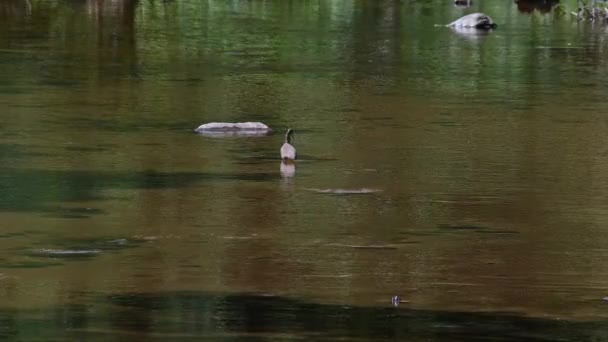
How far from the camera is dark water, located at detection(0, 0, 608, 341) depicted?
10797 mm

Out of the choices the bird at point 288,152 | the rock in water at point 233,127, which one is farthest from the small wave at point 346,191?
the rock in water at point 233,127

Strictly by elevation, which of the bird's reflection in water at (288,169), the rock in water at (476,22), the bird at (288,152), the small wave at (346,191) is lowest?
the small wave at (346,191)

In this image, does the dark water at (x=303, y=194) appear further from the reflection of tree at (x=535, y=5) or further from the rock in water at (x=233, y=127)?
the reflection of tree at (x=535, y=5)

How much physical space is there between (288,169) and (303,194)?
4.95 feet

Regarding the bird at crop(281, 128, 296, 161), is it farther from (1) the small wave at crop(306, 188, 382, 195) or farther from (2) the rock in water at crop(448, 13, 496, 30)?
(2) the rock in water at crop(448, 13, 496, 30)

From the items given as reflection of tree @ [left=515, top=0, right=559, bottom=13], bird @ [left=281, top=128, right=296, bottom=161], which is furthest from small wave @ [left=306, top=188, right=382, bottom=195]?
reflection of tree @ [left=515, top=0, right=559, bottom=13]

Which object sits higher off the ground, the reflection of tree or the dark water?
the reflection of tree

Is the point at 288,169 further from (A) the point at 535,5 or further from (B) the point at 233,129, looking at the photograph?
(A) the point at 535,5

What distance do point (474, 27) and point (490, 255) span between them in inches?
972

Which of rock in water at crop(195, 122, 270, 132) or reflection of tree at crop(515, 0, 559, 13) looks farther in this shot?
reflection of tree at crop(515, 0, 559, 13)

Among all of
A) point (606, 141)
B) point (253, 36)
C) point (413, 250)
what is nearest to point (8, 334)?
point (413, 250)

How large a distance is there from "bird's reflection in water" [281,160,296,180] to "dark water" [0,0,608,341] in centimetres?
6

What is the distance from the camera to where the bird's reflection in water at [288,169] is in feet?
54.5

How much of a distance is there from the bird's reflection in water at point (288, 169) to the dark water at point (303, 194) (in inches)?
2.5
